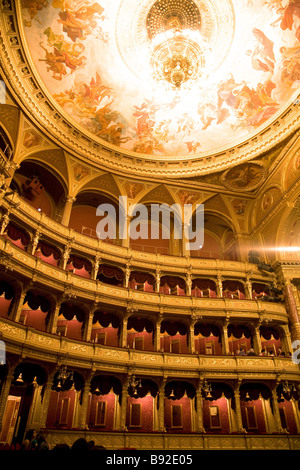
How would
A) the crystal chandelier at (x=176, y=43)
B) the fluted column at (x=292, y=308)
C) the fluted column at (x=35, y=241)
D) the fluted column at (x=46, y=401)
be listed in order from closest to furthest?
the fluted column at (x=46, y=401) → the fluted column at (x=35, y=241) → the crystal chandelier at (x=176, y=43) → the fluted column at (x=292, y=308)

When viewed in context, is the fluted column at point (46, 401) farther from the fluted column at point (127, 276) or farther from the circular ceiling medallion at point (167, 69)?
the circular ceiling medallion at point (167, 69)

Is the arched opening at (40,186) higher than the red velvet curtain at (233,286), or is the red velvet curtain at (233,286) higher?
the arched opening at (40,186)

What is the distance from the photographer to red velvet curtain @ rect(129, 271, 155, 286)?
63.5ft

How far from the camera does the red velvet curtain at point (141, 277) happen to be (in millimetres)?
19344

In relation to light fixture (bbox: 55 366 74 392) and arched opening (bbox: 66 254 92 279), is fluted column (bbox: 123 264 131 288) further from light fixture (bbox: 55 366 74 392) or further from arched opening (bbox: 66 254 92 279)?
light fixture (bbox: 55 366 74 392)

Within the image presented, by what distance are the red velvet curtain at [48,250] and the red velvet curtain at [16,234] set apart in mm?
807

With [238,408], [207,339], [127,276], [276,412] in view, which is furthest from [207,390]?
[127,276]

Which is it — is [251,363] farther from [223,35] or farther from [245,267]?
[223,35]

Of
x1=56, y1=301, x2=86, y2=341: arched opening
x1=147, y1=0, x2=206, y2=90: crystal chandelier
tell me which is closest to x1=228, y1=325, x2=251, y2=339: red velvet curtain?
x1=56, y1=301, x2=86, y2=341: arched opening

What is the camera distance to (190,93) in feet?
68.6

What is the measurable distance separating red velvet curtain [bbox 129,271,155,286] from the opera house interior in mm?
61

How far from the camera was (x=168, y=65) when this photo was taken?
1755 centimetres

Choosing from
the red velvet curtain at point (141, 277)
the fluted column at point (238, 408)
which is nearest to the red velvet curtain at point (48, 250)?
the red velvet curtain at point (141, 277)
